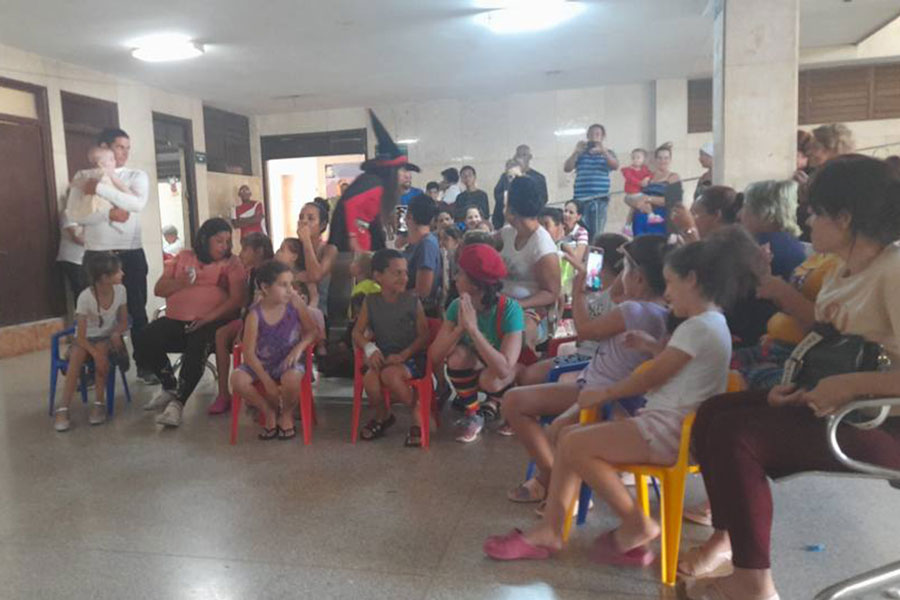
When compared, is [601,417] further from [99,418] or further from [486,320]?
[99,418]

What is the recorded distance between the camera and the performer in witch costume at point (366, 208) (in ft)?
13.7

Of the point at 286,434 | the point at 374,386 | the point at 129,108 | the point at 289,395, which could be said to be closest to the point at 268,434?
the point at 286,434

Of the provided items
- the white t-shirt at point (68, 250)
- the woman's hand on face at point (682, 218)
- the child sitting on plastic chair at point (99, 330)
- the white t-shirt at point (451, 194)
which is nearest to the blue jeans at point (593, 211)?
the white t-shirt at point (451, 194)

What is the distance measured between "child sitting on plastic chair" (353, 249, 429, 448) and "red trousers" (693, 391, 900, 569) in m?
1.72

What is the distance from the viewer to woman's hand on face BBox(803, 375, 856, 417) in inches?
59.4

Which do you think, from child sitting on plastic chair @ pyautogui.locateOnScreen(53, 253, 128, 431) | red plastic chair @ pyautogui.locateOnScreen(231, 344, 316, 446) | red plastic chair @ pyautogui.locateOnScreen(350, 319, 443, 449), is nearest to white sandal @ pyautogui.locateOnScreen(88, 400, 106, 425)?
child sitting on plastic chair @ pyautogui.locateOnScreen(53, 253, 128, 431)

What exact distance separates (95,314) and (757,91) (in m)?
4.43

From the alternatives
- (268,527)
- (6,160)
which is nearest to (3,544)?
(268,527)

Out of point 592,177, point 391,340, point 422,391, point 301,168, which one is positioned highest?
point 301,168

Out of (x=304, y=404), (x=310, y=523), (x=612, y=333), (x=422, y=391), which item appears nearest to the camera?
(x=612, y=333)

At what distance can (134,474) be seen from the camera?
2.94m

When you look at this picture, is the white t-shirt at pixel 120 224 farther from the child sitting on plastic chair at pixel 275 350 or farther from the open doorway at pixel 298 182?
the open doorway at pixel 298 182

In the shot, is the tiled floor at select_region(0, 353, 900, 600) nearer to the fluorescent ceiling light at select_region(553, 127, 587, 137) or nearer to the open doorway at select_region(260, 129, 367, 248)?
the open doorway at select_region(260, 129, 367, 248)

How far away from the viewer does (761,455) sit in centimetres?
164
